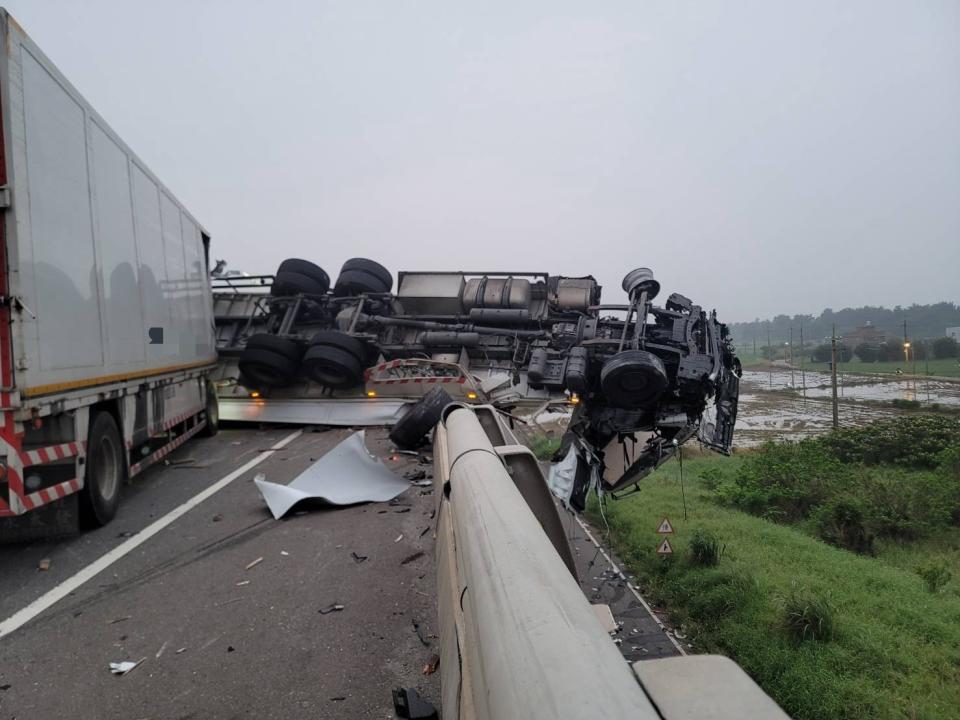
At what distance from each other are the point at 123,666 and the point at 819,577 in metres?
5.63

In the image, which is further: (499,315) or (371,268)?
(371,268)

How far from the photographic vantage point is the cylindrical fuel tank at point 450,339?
10707mm

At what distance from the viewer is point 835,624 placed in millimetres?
4184

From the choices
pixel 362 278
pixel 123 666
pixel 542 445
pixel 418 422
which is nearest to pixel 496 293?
pixel 362 278

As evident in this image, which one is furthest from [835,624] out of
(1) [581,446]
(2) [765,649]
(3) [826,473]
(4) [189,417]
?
(4) [189,417]

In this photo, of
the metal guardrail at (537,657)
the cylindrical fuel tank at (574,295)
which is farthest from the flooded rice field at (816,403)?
the metal guardrail at (537,657)

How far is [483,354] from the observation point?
11.0 metres

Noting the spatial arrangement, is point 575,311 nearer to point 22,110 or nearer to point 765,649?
point 765,649

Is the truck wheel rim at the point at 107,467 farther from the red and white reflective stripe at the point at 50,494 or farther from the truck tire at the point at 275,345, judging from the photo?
the truck tire at the point at 275,345

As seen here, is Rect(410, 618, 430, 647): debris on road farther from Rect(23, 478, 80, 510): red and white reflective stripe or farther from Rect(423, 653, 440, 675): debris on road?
Rect(23, 478, 80, 510): red and white reflective stripe

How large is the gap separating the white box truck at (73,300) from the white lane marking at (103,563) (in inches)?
19.8

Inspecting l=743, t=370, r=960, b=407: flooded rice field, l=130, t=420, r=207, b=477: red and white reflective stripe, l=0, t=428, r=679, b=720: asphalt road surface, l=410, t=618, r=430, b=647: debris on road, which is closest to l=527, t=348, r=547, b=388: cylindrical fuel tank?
l=0, t=428, r=679, b=720: asphalt road surface

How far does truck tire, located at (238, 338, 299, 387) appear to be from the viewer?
33.3ft

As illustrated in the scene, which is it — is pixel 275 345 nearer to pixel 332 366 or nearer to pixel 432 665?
pixel 332 366
